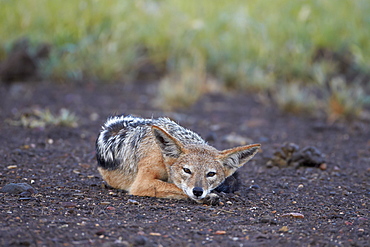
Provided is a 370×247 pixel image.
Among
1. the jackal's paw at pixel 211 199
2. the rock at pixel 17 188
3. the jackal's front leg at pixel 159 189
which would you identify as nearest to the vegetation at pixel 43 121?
the rock at pixel 17 188

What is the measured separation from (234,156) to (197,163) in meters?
0.40

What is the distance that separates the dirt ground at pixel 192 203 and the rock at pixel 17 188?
0.03 metres

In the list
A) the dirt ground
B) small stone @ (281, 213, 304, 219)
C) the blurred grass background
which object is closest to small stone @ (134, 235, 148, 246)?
the dirt ground

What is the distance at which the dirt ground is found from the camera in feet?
12.6

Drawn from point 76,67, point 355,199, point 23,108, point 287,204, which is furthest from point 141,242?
point 76,67

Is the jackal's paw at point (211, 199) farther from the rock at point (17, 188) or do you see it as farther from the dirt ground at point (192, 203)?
the rock at point (17, 188)

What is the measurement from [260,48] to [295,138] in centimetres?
445

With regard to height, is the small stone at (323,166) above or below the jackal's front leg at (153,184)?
above

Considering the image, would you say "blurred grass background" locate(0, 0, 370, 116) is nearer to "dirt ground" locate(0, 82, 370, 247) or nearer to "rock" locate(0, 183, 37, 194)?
"dirt ground" locate(0, 82, 370, 247)

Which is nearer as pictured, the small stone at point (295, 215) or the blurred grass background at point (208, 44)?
the small stone at point (295, 215)

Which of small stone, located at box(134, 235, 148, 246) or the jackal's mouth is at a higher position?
the jackal's mouth

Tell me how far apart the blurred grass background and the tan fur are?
5.55 metres

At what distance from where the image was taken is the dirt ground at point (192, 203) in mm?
3842

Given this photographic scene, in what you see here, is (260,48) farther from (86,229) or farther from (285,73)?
(86,229)
